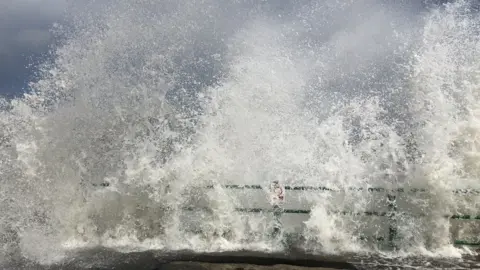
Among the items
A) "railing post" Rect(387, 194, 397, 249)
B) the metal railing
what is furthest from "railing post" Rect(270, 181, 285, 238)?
"railing post" Rect(387, 194, 397, 249)

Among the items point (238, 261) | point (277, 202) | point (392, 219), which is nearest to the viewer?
point (238, 261)

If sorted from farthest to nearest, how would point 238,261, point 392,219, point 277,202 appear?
point 277,202
point 392,219
point 238,261

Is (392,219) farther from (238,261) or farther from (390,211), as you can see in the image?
(238,261)

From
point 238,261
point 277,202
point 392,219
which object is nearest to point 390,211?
point 392,219

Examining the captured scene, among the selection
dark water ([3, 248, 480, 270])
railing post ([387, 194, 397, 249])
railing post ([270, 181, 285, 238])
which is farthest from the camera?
railing post ([270, 181, 285, 238])

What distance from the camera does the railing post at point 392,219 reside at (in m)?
7.15

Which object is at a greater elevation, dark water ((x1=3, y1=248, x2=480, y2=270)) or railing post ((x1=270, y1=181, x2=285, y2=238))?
railing post ((x1=270, y1=181, x2=285, y2=238))

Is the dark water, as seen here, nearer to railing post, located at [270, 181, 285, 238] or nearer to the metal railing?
the metal railing

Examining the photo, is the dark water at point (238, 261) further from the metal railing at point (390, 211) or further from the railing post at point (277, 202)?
the railing post at point (277, 202)

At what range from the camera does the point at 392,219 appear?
723cm

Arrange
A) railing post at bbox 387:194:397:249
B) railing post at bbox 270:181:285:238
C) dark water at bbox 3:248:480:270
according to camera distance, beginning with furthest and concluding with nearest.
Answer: railing post at bbox 270:181:285:238
railing post at bbox 387:194:397:249
dark water at bbox 3:248:480:270

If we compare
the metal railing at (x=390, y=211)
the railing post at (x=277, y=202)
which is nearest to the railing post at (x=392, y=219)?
the metal railing at (x=390, y=211)

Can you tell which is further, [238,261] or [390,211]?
[390,211]

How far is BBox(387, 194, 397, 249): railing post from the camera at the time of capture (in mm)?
7152
